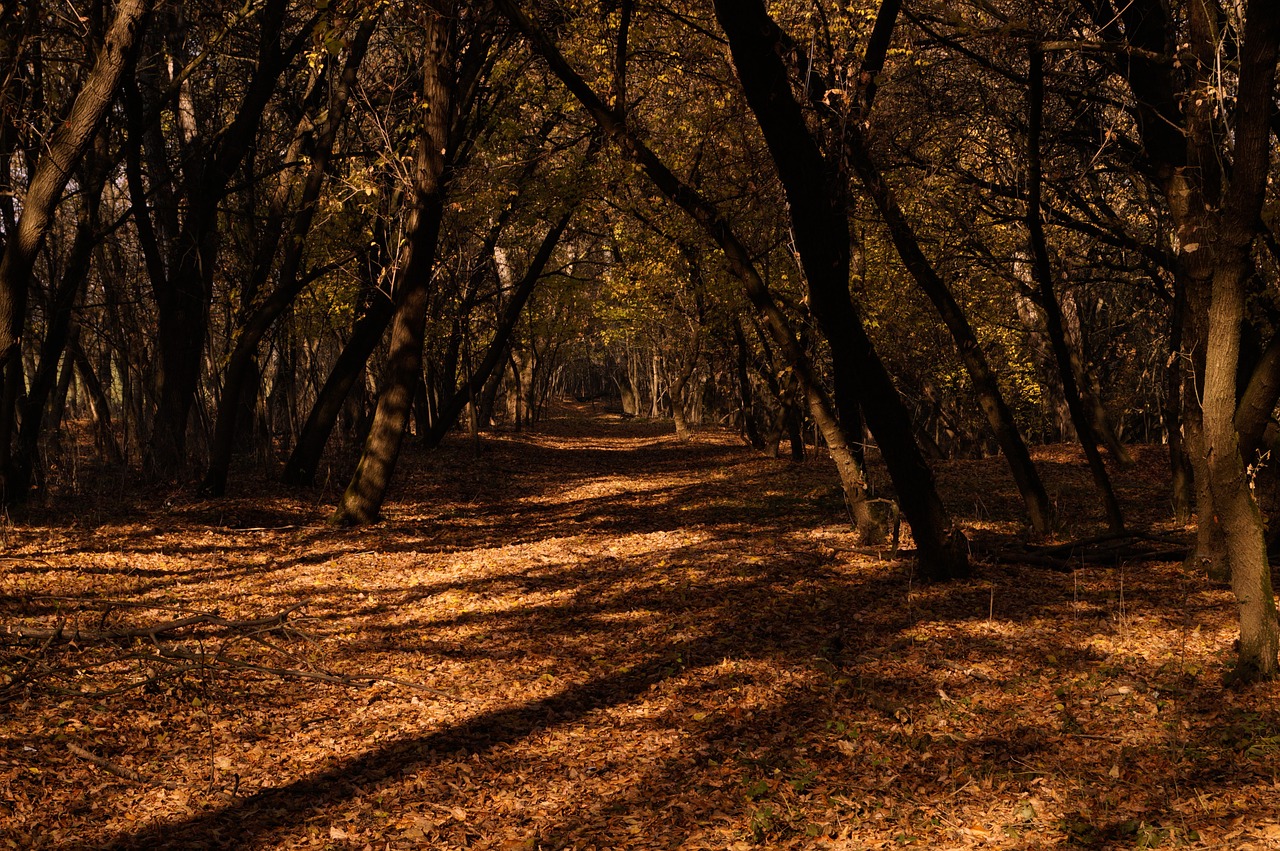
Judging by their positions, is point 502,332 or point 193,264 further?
point 502,332

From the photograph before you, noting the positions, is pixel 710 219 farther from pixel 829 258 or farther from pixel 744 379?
pixel 744 379

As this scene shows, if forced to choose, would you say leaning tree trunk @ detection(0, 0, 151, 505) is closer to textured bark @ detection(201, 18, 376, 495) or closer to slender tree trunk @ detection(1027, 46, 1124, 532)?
textured bark @ detection(201, 18, 376, 495)

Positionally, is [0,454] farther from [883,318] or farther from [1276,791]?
[883,318]

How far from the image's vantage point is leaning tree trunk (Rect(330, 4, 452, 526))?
1118 centimetres

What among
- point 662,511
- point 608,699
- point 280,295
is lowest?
point 608,699

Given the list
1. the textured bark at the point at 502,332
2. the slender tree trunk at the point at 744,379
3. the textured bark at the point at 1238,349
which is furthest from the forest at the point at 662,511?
the slender tree trunk at the point at 744,379

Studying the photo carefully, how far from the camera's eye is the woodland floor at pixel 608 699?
4512 millimetres

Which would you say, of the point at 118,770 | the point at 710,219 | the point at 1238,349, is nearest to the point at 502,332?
the point at 710,219

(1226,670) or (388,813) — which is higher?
(1226,670)

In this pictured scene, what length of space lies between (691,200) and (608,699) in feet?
17.0

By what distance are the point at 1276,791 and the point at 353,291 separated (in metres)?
15.7

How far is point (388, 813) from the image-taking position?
467 cm

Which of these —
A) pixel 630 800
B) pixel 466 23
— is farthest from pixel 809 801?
pixel 466 23

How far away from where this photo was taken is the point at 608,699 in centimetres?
618
